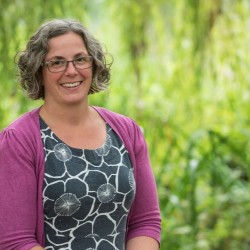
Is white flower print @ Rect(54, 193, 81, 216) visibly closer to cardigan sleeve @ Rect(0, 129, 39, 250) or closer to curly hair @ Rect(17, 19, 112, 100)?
cardigan sleeve @ Rect(0, 129, 39, 250)

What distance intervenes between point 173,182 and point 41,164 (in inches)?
94.4

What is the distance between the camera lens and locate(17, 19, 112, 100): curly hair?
2.06 metres

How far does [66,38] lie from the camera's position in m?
2.06

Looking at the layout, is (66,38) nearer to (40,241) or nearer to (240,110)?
(40,241)

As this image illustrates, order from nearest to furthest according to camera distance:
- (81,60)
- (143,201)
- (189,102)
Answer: (81,60) → (143,201) → (189,102)

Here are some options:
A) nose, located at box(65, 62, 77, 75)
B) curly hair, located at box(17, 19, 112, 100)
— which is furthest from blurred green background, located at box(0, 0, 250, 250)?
nose, located at box(65, 62, 77, 75)

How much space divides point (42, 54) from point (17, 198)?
375mm

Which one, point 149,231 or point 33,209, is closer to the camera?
point 33,209

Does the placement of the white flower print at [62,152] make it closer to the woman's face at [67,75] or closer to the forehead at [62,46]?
the woman's face at [67,75]

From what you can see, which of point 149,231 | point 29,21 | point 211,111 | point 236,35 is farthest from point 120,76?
point 149,231

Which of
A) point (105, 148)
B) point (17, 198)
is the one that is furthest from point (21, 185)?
point (105, 148)

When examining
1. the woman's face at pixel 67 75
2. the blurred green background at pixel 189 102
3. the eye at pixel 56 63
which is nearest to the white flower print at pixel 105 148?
the woman's face at pixel 67 75

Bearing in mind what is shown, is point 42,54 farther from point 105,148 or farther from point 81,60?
point 105,148

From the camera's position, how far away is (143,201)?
2199mm
